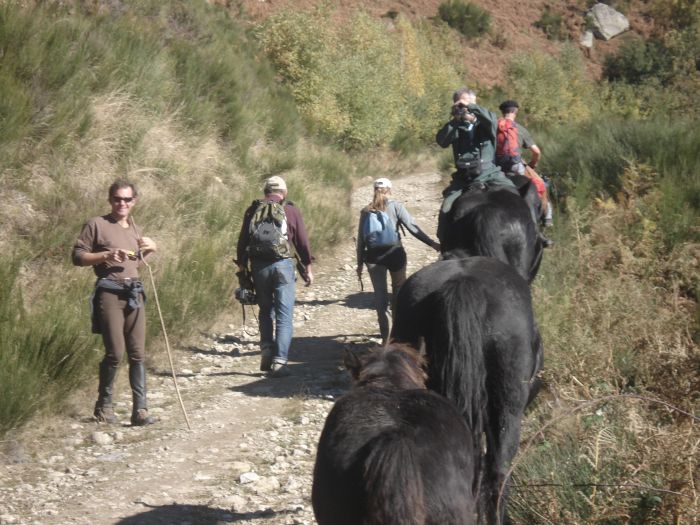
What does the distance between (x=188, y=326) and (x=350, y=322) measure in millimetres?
2283

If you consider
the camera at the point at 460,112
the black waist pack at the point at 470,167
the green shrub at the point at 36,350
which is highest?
the camera at the point at 460,112

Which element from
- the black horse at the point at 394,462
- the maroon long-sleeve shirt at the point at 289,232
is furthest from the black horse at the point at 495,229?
the black horse at the point at 394,462

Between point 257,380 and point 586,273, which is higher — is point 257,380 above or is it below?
below

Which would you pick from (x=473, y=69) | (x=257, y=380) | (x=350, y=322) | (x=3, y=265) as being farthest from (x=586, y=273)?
(x=473, y=69)

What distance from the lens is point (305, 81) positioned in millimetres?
25531

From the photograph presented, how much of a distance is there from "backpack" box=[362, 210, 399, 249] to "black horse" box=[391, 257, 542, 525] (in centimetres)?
425

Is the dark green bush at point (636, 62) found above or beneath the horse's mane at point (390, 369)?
above

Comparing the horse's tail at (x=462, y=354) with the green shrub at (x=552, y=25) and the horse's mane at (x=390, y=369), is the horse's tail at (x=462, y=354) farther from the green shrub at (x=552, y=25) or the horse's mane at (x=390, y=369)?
the green shrub at (x=552, y=25)

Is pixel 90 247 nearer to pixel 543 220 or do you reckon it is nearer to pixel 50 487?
pixel 50 487

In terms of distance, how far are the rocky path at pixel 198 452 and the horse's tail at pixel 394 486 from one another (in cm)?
248

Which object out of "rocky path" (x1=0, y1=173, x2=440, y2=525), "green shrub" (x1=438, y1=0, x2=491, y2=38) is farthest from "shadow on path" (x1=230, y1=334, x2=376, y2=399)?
"green shrub" (x1=438, y1=0, x2=491, y2=38)

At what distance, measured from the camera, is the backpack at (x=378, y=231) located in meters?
9.42

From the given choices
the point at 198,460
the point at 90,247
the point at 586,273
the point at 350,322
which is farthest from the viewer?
the point at 350,322

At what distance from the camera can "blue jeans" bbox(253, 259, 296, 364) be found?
8758 mm
